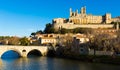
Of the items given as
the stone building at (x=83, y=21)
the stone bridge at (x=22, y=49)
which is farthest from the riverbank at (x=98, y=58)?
the stone building at (x=83, y=21)

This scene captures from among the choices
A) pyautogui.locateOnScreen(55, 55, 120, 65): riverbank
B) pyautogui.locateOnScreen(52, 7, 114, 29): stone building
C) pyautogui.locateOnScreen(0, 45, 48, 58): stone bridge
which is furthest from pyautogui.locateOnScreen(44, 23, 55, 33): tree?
pyautogui.locateOnScreen(55, 55, 120, 65): riverbank

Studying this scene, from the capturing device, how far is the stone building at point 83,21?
10657cm

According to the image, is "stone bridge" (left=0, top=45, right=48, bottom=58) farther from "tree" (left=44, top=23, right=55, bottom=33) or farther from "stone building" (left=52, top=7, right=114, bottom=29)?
"stone building" (left=52, top=7, right=114, bottom=29)

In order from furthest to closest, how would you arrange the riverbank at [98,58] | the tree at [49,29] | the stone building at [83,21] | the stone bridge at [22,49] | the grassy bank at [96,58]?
the stone building at [83,21]
the tree at [49,29]
the stone bridge at [22,49]
the grassy bank at [96,58]
the riverbank at [98,58]

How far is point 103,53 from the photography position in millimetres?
53875

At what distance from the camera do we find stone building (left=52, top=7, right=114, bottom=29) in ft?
350

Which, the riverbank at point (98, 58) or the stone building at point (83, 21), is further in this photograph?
the stone building at point (83, 21)

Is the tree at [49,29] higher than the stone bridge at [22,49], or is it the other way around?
the tree at [49,29]

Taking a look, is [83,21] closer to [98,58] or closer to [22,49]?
[22,49]

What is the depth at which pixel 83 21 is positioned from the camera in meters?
116

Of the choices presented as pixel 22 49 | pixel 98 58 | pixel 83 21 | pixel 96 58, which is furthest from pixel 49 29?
pixel 98 58

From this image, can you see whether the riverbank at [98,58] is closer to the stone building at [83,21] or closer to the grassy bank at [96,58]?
the grassy bank at [96,58]

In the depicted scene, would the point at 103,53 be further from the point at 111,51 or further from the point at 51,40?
the point at 51,40

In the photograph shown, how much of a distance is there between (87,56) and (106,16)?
61257mm
